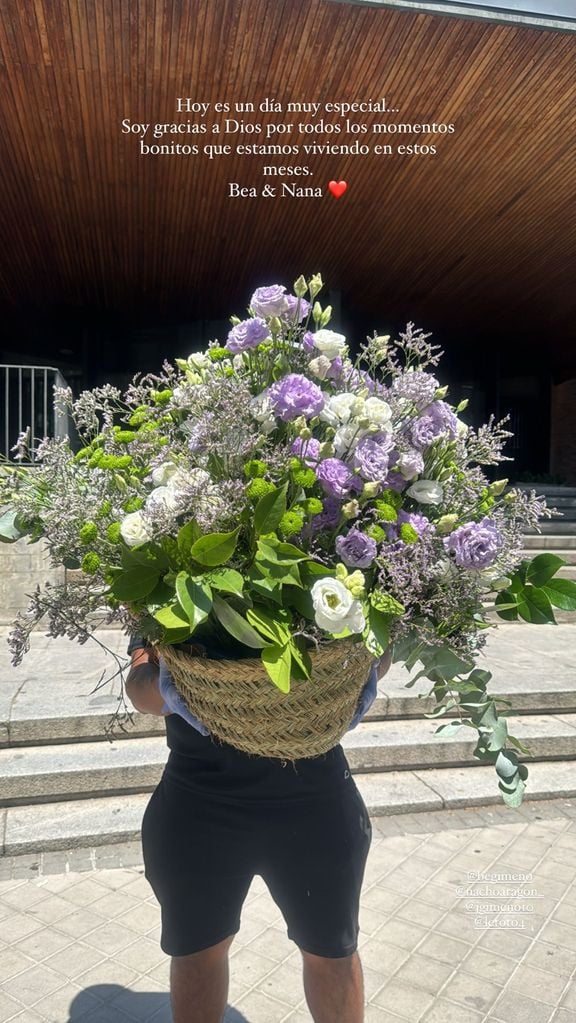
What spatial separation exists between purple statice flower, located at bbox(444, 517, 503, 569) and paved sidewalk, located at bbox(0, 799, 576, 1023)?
70.9 inches

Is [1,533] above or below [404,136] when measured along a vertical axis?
below

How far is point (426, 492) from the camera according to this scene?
4.08 feet

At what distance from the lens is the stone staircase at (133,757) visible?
3326 millimetres

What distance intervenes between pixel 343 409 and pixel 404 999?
206cm

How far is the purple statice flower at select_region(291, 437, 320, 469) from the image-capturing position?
1209 mm

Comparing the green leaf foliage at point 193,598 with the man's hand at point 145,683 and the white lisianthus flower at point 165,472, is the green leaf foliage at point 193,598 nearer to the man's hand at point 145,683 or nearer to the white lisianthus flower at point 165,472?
the white lisianthus flower at point 165,472

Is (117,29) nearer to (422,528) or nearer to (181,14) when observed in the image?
(181,14)

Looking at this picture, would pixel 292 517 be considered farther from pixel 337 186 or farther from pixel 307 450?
pixel 337 186

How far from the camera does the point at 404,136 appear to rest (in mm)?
6145

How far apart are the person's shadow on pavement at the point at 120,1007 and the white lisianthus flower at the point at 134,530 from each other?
71.3 inches

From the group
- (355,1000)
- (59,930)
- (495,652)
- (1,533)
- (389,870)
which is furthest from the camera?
(495,652)

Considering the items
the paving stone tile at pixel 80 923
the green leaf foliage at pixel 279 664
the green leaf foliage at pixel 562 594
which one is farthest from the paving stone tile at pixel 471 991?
the green leaf foliage at pixel 279 664

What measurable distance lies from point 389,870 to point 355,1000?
1.62m

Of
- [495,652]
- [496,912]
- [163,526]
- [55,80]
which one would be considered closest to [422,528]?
[163,526]
